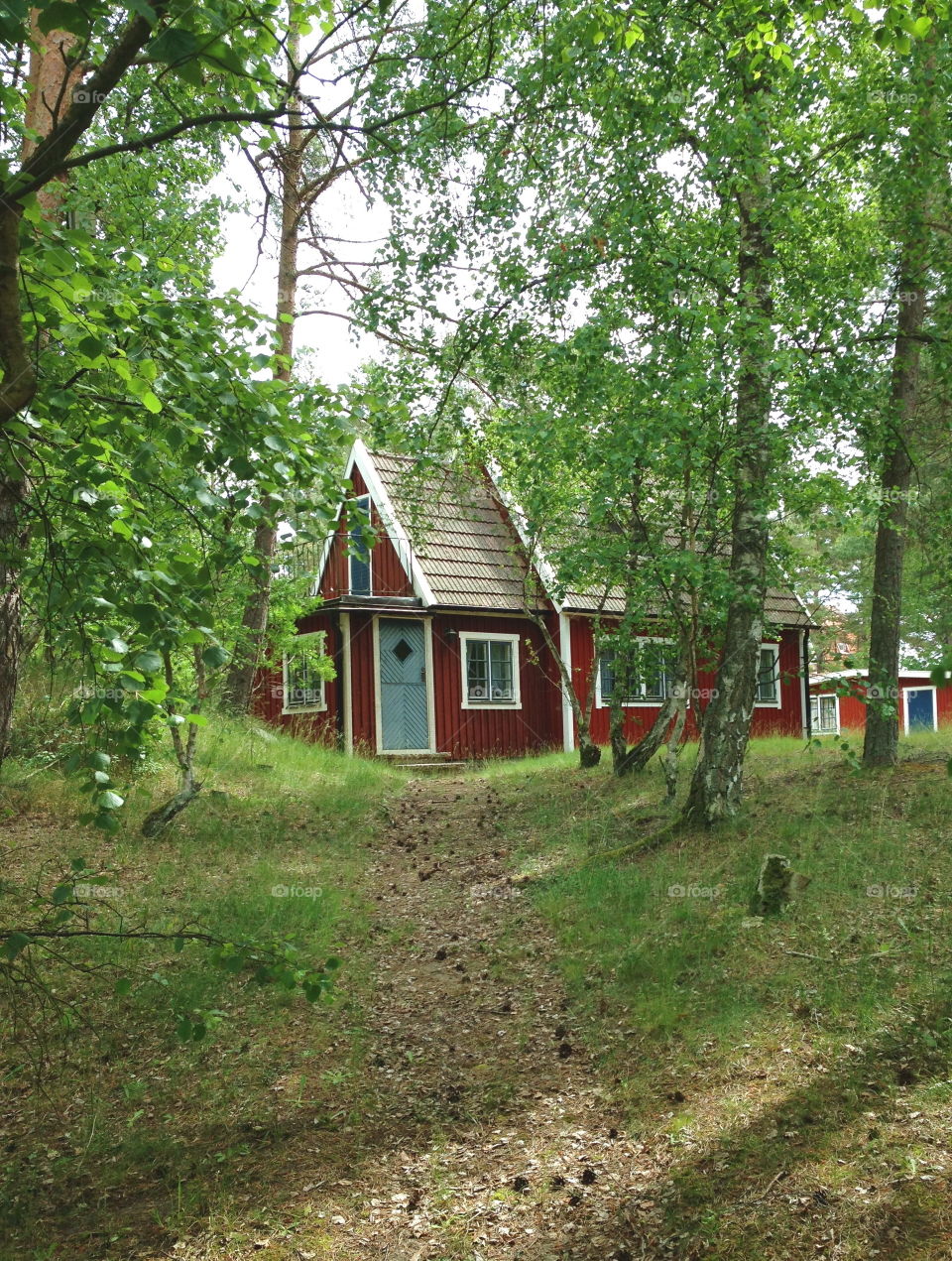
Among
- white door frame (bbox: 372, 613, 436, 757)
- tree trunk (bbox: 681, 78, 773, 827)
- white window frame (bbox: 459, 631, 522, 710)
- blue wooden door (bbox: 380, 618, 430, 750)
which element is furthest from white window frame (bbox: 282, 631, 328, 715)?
tree trunk (bbox: 681, 78, 773, 827)

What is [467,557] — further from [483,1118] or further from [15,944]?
[15,944]

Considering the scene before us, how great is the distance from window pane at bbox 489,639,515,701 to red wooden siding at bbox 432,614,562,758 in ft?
0.87

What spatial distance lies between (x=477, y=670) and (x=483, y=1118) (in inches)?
579

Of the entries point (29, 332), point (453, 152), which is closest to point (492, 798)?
point (453, 152)

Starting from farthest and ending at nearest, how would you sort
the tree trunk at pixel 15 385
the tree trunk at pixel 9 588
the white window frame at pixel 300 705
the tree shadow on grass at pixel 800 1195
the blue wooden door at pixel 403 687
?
the white window frame at pixel 300 705, the blue wooden door at pixel 403 687, the tree trunk at pixel 9 588, the tree shadow on grass at pixel 800 1195, the tree trunk at pixel 15 385

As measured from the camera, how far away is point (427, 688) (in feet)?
62.6

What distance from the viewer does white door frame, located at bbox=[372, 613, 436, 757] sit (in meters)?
18.4

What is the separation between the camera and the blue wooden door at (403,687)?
61.1 feet

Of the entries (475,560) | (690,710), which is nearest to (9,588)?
(690,710)

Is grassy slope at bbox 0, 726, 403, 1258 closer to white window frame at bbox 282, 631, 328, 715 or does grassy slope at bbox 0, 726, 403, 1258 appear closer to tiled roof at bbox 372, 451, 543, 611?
white window frame at bbox 282, 631, 328, 715

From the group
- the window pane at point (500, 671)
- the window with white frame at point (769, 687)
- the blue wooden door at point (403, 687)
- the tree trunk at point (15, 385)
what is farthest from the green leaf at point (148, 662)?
the window with white frame at point (769, 687)

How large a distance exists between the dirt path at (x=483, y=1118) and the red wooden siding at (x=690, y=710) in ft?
27.6

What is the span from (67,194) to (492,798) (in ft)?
31.1

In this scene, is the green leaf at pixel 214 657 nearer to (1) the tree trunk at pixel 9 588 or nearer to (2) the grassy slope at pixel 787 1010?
(1) the tree trunk at pixel 9 588
